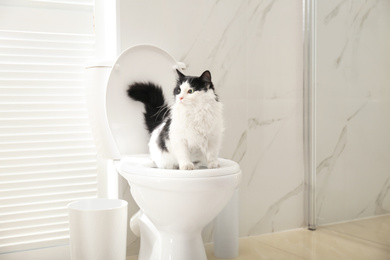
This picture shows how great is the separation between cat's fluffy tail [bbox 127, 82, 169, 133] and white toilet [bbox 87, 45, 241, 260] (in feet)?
0.09

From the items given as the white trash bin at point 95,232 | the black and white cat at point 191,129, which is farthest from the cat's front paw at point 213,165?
the white trash bin at point 95,232

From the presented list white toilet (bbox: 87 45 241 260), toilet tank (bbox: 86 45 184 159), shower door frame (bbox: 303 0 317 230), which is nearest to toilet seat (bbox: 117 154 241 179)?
white toilet (bbox: 87 45 241 260)

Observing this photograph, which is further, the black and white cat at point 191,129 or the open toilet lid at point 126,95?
the open toilet lid at point 126,95

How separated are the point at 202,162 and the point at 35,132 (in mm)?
823

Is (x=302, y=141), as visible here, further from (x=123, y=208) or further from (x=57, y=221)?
(x=57, y=221)

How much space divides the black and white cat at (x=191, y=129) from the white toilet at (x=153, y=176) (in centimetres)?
8

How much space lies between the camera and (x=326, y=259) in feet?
6.48

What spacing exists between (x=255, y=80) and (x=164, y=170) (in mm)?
1042

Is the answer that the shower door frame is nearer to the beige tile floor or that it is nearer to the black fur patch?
the beige tile floor

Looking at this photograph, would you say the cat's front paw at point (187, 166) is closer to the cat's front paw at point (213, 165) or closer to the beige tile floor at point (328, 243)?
the cat's front paw at point (213, 165)

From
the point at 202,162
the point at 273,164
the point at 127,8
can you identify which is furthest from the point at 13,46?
the point at 273,164

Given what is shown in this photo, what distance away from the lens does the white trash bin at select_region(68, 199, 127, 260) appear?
1.74 meters

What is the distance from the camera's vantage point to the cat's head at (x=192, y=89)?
1.61 meters

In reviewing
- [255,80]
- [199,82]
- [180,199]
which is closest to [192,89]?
[199,82]
